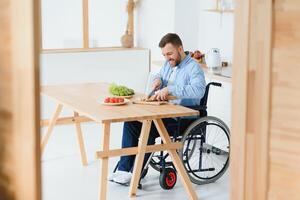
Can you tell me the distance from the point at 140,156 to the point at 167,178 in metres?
0.42

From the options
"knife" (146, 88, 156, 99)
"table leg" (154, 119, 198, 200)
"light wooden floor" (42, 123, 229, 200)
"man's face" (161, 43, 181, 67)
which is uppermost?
"man's face" (161, 43, 181, 67)

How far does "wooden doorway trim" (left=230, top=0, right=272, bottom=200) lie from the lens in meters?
1.59

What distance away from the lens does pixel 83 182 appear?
4.09 m

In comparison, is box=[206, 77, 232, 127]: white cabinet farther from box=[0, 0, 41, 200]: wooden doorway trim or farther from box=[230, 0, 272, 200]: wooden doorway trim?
box=[0, 0, 41, 200]: wooden doorway trim

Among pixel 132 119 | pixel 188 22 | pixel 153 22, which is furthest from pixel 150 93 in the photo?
pixel 153 22

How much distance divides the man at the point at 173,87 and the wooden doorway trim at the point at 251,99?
2157 millimetres

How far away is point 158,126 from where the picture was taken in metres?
3.65

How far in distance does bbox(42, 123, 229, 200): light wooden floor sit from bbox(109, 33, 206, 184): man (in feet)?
0.58

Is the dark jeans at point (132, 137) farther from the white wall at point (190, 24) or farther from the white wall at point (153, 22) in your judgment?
the white wall at point (153, 22)

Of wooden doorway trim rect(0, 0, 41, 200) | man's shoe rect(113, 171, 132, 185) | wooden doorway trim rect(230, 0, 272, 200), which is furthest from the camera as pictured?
man's shoe rect(113, 171, 132, 185)

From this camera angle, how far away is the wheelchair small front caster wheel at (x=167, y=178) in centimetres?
390

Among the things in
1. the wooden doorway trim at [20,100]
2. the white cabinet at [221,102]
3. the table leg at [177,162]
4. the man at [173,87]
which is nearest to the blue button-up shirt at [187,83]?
the man at [173,87]

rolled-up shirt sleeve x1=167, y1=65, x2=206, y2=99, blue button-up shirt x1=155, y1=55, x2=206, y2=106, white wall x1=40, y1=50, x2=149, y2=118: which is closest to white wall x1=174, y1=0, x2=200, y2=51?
white wall x1=40, y1=50, x2=149, y2=118

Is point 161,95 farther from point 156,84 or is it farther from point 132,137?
point 132,137
